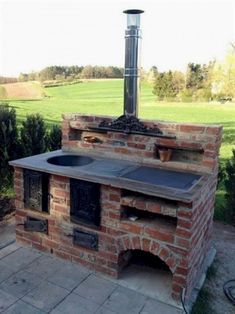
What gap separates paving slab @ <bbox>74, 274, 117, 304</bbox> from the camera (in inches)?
104

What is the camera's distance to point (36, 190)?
321 cm

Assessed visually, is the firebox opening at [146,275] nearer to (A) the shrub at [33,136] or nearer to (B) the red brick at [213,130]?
(B) the red brick at [213,130]

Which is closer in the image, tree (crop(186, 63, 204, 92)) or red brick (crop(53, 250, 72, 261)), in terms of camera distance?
red brick (crop(53, 250, 72, 261))

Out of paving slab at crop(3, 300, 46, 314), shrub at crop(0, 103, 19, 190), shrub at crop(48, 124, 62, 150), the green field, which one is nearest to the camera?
paving slab at crop(3, 300, 46, 314)

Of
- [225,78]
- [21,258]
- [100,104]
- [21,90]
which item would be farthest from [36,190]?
[225,78]

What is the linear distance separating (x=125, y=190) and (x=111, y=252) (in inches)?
24.8

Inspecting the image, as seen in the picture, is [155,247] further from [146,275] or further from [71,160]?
[71,160]

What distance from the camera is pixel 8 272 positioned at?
2.93m

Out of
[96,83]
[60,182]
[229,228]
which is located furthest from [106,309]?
[96,83]

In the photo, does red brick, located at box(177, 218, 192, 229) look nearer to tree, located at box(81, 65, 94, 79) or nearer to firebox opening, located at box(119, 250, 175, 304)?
firebox opening, located at box(119, 250, 175, 304)

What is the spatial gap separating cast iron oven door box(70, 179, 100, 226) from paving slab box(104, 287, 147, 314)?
0.65 metres

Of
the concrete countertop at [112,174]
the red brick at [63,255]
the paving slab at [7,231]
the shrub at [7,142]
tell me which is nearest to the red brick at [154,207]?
the concrete countertop at [112,174]

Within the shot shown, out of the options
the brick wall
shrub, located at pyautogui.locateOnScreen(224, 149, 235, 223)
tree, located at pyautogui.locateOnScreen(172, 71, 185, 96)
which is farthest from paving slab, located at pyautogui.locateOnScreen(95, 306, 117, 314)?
tree, located at pyautogui.locateOnScreen(172, 71, 185, 96)

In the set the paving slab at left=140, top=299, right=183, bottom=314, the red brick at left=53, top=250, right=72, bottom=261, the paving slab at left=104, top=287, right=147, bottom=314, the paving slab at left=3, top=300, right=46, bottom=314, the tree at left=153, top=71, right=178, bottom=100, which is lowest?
the paving slab at left=140, top=299, right=183, bottom=314
